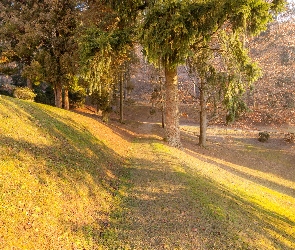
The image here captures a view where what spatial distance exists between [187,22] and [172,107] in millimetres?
5832

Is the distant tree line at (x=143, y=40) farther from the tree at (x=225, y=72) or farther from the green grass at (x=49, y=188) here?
the green grass at (x=49, y=188)

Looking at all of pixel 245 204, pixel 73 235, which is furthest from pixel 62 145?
pixel 245 204

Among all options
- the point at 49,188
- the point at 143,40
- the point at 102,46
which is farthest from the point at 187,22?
the point at 49,188

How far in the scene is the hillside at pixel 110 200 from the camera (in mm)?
6445

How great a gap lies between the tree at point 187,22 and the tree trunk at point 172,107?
1971 millimetres

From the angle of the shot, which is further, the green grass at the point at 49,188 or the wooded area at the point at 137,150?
the wooded area at the point at 137,150

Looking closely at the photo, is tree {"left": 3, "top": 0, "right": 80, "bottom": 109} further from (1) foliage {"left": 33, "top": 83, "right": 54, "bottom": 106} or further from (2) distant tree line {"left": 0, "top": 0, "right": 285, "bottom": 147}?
(1) foliage {"left": 33, "top": 83, "right": 54, "bottom": 106}

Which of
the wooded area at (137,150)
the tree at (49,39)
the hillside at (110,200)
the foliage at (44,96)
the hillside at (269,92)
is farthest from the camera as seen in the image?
the foliage at (44,96)

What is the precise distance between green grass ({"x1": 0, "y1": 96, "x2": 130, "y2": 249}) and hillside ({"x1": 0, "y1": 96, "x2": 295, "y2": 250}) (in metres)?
0.02

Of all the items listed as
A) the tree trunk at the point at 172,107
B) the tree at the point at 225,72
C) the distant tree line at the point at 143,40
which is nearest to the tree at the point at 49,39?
the distant tree line at the point at 143,40

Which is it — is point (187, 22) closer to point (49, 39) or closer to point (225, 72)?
point (225, 72)

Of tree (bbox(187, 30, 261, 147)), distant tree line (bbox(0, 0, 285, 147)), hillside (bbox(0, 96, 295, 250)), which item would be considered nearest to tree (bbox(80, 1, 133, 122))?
distant tree line (bbox(0, 0, 285, 147))

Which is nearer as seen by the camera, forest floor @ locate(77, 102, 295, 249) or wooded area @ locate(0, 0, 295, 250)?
wooded area @ locate(0, 0, 295, 250)

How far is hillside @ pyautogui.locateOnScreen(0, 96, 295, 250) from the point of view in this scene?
645 cm
